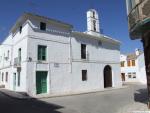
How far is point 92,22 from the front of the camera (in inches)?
1057

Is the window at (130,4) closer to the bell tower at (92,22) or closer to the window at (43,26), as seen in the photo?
the window at (43,26)

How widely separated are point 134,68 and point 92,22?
1800 centimetres

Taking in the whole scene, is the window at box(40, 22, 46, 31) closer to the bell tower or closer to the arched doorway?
the bell tower

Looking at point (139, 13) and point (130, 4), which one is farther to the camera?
point (130, 4)

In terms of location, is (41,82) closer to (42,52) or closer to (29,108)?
(42,52)

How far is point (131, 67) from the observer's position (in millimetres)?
40312

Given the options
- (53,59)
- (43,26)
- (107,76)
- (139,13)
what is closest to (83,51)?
(53,59)

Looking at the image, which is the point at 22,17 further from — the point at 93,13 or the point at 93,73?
the point at 93,13

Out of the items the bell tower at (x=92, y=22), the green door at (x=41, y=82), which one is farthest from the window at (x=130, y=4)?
the bell tower at (x=92, y=22)

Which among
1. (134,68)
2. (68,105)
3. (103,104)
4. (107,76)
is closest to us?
(68,105)

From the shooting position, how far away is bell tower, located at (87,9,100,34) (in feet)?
87.1

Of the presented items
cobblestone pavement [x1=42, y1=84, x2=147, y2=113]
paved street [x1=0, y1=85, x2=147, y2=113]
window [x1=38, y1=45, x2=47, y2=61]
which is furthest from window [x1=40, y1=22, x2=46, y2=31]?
paved street [x1=0, y1=85, x2=147, y2=113]

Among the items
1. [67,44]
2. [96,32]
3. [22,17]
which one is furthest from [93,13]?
[22,17]

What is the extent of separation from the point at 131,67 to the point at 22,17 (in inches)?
1135
